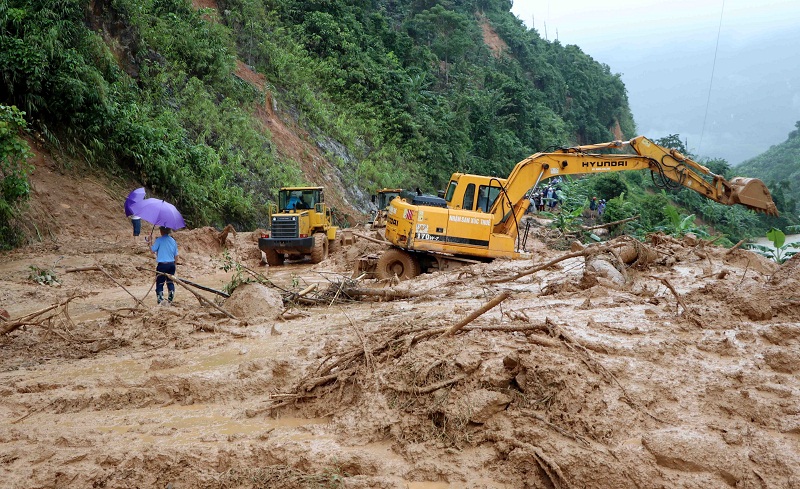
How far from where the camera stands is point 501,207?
44.8 ft

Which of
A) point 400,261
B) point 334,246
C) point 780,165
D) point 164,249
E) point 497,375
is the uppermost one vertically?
point 780,165

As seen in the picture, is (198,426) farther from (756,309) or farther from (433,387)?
(756,309)

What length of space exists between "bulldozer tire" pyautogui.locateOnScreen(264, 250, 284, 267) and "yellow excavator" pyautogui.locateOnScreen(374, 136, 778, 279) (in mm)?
4835

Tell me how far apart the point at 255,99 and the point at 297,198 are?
10.4 metres

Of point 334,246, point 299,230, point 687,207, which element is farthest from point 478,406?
point 687,207

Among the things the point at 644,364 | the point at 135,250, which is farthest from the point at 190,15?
the point at 644,364

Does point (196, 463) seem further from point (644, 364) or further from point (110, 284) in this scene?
point (110, 284)

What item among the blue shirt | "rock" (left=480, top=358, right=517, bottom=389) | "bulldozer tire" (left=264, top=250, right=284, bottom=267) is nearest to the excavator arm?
"bulldozer tire" (left=264, top=250, right=284, bottom=267)

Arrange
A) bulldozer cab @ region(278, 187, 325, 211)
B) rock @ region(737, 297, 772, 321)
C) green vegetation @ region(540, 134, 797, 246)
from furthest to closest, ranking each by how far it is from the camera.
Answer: green vegetation @ region(540, 134, 797, 246) < bulldozer cab @ region(278, 187, 325, 211) < rock @ region(737, 297, 772, 321)

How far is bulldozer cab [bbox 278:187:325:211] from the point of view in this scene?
18.0 meters

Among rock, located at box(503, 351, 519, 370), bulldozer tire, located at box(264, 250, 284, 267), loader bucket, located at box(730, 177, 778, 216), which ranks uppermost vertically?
loader bucket, located at box(730, 177, 778, 216)

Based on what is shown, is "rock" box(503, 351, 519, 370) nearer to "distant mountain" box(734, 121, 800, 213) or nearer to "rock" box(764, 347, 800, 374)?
"rock" box(764, 347, 800, 374)

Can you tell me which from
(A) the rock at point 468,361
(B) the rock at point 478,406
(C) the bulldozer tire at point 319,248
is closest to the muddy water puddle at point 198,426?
(B) the rock at point 478,406

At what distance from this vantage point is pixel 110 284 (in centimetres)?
1293
